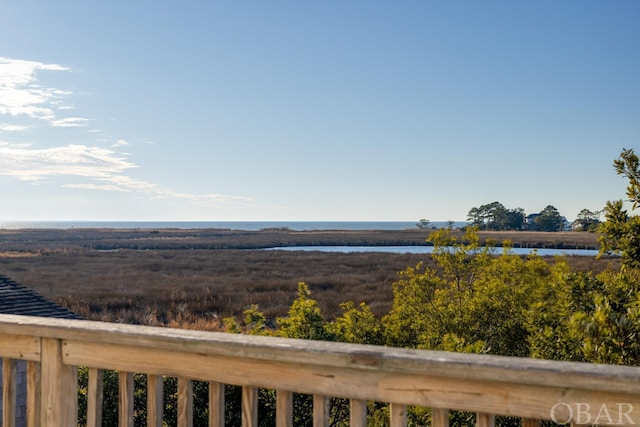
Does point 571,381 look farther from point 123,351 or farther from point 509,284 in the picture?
point 509,284

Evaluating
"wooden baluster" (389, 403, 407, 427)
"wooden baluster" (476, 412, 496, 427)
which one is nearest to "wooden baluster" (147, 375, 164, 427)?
"wooden baluster" (389, 403, 407, 427)

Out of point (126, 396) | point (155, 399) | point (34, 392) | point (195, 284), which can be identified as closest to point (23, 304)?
point (34, 392)

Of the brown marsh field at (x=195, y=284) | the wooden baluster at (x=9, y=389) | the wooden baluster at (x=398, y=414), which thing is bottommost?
the brown marsh field at (x=195, y=284)

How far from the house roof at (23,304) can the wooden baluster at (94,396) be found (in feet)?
26.1

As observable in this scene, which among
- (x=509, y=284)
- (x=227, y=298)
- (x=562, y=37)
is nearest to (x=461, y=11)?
(x=562, y=37)

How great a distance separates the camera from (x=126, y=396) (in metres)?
2.30

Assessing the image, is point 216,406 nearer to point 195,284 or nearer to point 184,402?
point 184,402

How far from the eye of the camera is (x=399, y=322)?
7.86 metres

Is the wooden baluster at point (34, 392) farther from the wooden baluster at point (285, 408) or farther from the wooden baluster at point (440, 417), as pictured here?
the wooden baluster at point (440, 417)

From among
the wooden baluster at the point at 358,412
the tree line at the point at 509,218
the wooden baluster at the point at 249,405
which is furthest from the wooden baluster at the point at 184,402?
the tree line at the point at 509,218

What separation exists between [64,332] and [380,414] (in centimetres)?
433

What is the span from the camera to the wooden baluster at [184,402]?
7.14 ft

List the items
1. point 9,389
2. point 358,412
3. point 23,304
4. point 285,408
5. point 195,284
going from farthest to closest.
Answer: point 195,284 → point 23,304 → point 9,389 → point 285,408 → point 358,412

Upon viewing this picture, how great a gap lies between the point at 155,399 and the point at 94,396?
1.10ft
